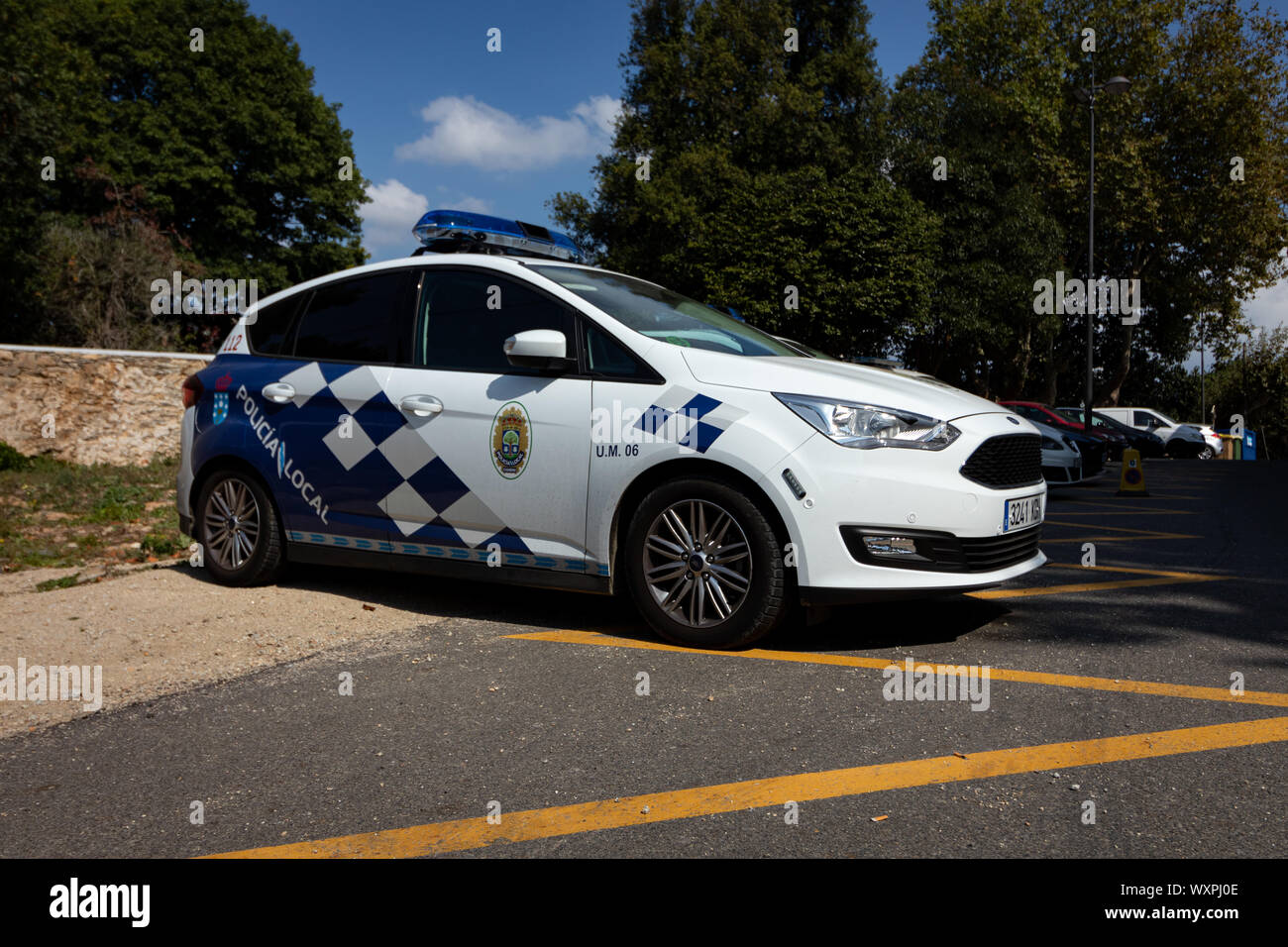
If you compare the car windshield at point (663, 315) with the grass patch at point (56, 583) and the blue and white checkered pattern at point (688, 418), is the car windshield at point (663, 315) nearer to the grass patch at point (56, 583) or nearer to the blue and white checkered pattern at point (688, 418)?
the blue and white checkered pattern at point (688, 418)

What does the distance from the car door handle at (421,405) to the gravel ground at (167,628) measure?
109 centimetres

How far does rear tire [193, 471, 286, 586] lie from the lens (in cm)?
589

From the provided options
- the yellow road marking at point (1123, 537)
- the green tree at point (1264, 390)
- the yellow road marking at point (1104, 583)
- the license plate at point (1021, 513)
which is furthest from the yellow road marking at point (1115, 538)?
the green tree at point (1264, 390)

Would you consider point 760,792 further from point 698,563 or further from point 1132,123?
point 1132,123

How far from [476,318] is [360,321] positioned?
80cm

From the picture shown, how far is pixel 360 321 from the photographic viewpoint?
5.70 m

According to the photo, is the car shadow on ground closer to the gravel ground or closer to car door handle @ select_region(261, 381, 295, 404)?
the gravel ground

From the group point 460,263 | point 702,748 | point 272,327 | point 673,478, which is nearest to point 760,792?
point 702,748

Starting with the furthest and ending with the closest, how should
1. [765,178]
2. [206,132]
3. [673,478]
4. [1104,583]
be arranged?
[206,132], [765,178], [1104,583], [673,478]

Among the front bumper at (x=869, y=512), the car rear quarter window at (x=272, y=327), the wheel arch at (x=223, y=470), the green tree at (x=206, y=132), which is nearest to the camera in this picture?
the front bumper at (x=869, y=512)

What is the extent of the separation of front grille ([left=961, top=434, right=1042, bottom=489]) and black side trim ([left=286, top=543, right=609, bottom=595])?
1739 millimetres

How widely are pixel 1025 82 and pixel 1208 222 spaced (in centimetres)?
764

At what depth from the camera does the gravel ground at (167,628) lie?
438 centimetres

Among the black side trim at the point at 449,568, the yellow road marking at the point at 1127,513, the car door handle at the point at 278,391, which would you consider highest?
the car door handle at the point at 278,391
